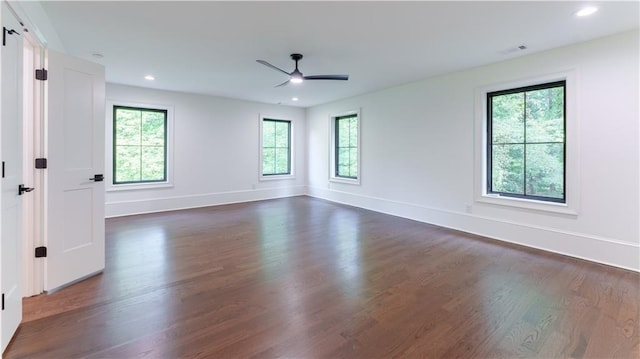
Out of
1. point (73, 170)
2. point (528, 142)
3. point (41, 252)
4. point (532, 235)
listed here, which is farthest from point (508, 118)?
point (41, 252)

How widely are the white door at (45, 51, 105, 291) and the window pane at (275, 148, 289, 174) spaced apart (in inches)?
207

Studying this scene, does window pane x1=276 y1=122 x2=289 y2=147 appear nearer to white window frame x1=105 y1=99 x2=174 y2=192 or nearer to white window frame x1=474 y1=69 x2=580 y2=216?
white window frame x1=105 y1=99 x2=174 y2=192

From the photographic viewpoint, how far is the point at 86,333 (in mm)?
2047

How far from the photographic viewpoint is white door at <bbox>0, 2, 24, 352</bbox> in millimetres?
1875

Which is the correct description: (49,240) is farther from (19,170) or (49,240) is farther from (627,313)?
(627,313)

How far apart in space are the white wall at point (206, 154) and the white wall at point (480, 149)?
6.61ft

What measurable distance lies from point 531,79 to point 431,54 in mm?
1341

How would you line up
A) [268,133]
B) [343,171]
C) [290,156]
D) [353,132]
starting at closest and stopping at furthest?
[353,132], [343,171], [268,133], [290,156]

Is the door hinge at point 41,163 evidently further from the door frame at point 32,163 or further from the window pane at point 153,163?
the window pane at point 153,163

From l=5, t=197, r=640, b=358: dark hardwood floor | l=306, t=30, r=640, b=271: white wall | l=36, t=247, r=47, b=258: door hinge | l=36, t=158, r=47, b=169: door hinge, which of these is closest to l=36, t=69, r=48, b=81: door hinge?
l=36, t=158, r=47, b=169: door hinge

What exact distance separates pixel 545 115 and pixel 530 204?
1178 mm

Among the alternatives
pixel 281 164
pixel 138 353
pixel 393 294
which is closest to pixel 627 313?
pixel 393 294

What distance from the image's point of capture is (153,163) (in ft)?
20.7

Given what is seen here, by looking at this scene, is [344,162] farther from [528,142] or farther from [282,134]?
[528,142]
